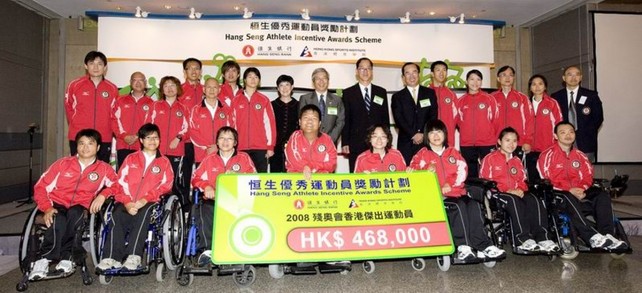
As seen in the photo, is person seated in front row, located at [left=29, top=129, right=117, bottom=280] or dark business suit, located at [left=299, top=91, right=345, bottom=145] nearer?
person seated in front row, located at [left=29, top=129, right=117, bottom=280]

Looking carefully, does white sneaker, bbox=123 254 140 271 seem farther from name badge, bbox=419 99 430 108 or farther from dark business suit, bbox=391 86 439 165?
name badge, bbox=419 99 430 108

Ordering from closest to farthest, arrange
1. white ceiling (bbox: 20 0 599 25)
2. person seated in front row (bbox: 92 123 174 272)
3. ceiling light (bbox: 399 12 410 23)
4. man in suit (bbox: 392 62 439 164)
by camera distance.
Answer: person seated in front row (bbox: 92 123 174 272), man in suit (bbox: 392 62 439 164), white ceiling (bbox: 20 0 599 25), ceiling light (bbox: 399 12 410 23)

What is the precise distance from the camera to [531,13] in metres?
6.72

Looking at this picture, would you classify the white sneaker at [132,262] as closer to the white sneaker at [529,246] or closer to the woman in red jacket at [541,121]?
the white sneaker at [529,246]

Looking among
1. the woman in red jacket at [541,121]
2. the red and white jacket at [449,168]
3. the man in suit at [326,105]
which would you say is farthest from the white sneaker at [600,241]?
the man in suit at [326,105]

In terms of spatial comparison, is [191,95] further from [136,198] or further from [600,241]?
[600,241]

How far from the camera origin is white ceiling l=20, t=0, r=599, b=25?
6094 millimetres

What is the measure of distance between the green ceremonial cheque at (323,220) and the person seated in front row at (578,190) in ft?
3.99

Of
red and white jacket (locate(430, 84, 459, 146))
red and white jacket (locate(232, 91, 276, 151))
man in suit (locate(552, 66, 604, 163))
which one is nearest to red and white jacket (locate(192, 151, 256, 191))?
red and white jacket (locate(232, 91, 276, 151))

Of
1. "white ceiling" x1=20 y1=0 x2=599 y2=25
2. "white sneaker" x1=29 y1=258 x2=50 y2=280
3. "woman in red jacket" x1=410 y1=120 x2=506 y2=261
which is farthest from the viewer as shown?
"white ceiling" x1=20 y1=0 x2=599 y2=25

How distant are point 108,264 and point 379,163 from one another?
82.3 inches

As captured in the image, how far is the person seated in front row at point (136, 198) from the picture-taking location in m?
2.71

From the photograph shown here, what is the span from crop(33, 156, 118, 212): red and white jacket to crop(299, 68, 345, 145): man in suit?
1.90 metres

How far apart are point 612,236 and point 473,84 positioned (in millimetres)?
1845
